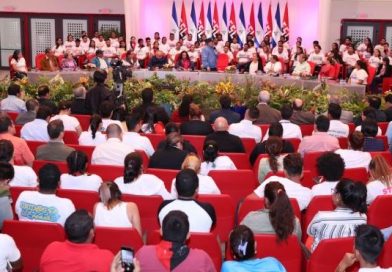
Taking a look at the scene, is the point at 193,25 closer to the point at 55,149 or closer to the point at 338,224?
the point at 55,149

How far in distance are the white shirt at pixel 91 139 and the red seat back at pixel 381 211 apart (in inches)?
138

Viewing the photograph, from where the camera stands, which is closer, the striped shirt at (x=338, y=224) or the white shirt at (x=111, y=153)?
the striped shirt at (x=338, y=224)

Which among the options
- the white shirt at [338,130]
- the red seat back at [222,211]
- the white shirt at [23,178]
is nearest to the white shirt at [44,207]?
the white shirt at [23,178]

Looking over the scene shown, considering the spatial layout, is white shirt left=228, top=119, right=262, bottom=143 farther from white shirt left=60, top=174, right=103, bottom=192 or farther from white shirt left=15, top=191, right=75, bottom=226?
white shirt left=15, top=191, right=75, bottom=226

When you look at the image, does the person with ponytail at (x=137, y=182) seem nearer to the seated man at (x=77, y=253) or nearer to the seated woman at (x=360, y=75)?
the seated man at (x=77, y=253)

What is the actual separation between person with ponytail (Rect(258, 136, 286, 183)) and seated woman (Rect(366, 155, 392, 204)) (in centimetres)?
99

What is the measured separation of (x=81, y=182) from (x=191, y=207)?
4.28ft

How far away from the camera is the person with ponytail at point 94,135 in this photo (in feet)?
24.6

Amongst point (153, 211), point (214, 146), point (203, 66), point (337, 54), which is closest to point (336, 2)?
point (337, 54)

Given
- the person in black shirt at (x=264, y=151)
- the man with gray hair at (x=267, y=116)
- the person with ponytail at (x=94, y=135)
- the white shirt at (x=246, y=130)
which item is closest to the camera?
the person in black shirt at (x=264, y=151)

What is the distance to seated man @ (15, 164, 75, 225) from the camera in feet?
15.5

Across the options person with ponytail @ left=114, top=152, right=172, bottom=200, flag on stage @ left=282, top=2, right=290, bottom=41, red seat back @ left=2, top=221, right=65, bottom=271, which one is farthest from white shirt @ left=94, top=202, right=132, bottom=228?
flag on stage @ left=282, top=2, right=290, bottom=41

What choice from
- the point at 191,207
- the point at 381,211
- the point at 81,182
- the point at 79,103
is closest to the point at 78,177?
the point at 81,182

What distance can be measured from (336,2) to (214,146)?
1460 centimetres
